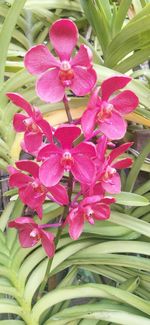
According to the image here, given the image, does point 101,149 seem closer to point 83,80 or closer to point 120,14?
point 83,80

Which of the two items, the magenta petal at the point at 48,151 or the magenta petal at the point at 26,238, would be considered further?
the magenta petal at the point at 26,238

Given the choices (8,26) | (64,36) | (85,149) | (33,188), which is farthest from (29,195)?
(8,26)

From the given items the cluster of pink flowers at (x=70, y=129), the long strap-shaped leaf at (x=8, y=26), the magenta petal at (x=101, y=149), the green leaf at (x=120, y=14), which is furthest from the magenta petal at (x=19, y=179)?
A: the green leaf at (x=120, y=14)

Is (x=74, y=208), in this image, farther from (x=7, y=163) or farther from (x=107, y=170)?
(x=7, y=163)

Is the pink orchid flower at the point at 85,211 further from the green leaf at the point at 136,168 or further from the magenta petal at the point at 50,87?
the green leaf at the point at 136,168

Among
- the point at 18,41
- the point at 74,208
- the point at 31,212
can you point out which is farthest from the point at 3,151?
the point at 18,41

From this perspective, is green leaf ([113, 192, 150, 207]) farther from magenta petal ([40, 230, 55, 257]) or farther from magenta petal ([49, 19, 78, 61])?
magenta petal ([49, 19, 78, 61])
